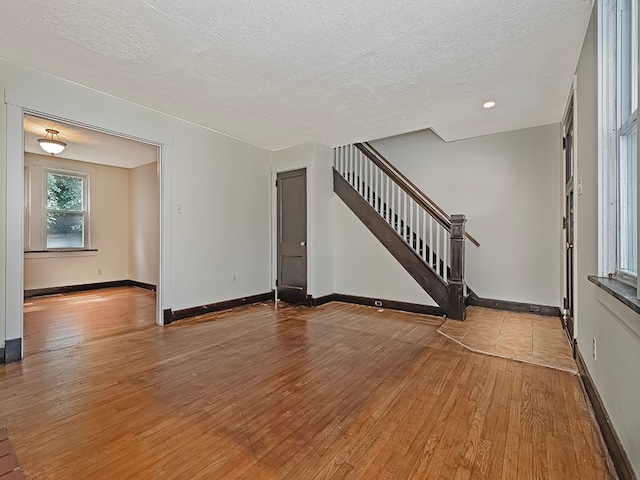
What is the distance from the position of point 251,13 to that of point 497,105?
296 centimetres

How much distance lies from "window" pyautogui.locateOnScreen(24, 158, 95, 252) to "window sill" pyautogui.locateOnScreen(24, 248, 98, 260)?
0.04 metres

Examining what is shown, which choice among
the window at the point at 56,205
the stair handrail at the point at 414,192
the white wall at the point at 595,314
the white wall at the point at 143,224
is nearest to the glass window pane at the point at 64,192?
the window at the point at 56,205

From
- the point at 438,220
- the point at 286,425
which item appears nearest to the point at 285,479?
the point at 286,425

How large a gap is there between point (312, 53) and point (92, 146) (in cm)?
471

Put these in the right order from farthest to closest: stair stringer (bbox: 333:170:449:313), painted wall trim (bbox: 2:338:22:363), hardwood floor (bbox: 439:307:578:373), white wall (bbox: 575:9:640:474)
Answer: stair stringer (bbox: 333:170:449:313), hardwood floor (bbox: 439:307:578:373), painted wall trim (bbox: 2:338:22:363), white wall (bbox: 575:9:640:474)

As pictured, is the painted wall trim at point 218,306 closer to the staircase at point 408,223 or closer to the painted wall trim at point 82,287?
the staircase at point 408,223

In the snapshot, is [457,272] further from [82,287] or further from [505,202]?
[82,287]

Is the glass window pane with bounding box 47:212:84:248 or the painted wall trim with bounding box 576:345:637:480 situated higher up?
the glass window pane with bounding box 47:212:84:248

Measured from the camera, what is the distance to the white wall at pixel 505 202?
14.5 feet

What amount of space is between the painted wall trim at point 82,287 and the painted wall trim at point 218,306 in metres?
2.69

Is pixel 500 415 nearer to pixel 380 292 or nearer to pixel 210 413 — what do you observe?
pixel 210 413

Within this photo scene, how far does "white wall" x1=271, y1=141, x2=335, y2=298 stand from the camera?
16.6 ft

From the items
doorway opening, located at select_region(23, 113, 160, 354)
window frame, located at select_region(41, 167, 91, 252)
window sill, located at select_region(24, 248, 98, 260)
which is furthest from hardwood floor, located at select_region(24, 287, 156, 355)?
window frame, located at select_region(41, 167, 91, 252)

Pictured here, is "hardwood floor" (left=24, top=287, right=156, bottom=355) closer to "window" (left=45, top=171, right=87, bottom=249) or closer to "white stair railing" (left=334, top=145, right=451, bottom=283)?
"window" (left=45, top=171, right=87, bottom=249)
